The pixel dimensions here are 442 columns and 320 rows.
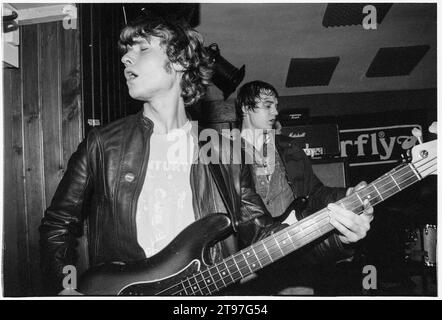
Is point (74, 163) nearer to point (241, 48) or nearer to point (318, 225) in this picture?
point (318, 225)

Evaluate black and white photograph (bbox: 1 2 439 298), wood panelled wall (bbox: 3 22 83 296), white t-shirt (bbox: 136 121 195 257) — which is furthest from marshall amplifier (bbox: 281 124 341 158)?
wood panelled wall (bbox: 3 22 83 296)

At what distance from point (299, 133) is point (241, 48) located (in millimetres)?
589

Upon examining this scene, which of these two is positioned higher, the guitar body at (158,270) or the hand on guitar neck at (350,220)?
the hand on guitar neck at (350,220)

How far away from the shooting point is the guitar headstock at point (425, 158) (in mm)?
1385

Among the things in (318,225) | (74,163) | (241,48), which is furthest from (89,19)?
(318,225)

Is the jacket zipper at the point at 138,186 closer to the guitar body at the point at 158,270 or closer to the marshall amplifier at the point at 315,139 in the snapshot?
the guitar body at the point at 158,270

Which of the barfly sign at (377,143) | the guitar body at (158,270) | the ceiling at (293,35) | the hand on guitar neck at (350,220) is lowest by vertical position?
the guitar body at (158,270)

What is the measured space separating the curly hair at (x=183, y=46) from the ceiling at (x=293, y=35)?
1.08ft

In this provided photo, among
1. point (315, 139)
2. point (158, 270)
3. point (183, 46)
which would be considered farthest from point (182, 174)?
point (315, 139)

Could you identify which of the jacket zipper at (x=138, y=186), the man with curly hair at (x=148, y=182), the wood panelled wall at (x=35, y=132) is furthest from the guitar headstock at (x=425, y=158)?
the wood panelled wall at (x=35, y=132)

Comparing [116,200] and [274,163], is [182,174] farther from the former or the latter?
[274,163]

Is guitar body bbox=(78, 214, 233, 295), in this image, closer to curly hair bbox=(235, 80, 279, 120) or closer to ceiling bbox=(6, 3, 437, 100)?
curly hair bbox=(235, 80, 279, 120)

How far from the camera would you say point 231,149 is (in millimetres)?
1653

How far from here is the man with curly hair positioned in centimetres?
144
